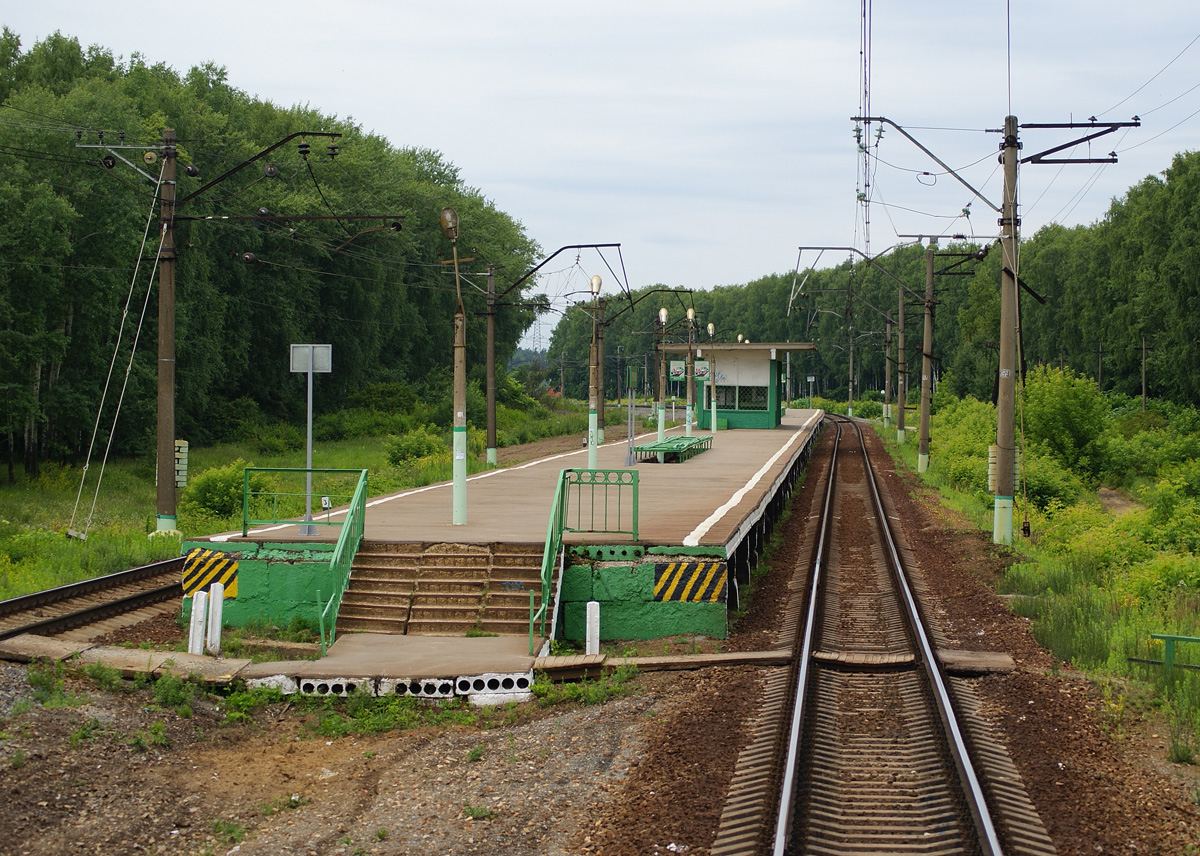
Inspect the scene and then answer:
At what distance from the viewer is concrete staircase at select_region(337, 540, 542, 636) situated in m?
11.5

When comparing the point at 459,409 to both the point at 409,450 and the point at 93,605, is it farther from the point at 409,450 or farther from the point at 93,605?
the point at 409,450

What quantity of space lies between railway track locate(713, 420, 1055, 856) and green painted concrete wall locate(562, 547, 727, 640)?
1013 mm

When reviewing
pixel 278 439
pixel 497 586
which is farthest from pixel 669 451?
pixel 278 439

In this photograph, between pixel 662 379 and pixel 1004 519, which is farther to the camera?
pixel 662 379

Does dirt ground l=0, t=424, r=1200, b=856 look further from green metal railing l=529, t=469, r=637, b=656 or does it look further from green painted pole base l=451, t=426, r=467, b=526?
green painted pole base l=451, t=426, r=467, b=526

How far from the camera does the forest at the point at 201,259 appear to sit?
1320 inches

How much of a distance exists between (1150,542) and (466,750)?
48.7 feet

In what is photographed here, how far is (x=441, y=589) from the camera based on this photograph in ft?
39.2

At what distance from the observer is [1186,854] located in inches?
238

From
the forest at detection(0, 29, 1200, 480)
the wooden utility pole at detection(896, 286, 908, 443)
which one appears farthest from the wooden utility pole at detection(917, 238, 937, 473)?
the wooden utility pole at detection(896, 286, 908, 443)

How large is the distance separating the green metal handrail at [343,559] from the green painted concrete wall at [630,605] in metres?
2.43

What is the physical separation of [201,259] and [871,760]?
42484 mm

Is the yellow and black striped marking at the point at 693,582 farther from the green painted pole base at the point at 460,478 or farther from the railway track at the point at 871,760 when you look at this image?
the green painted pole base at the point at 460,478

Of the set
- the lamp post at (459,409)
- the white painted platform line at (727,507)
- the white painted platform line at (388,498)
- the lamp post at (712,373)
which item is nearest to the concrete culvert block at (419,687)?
the white painted platform line at (727,507)
